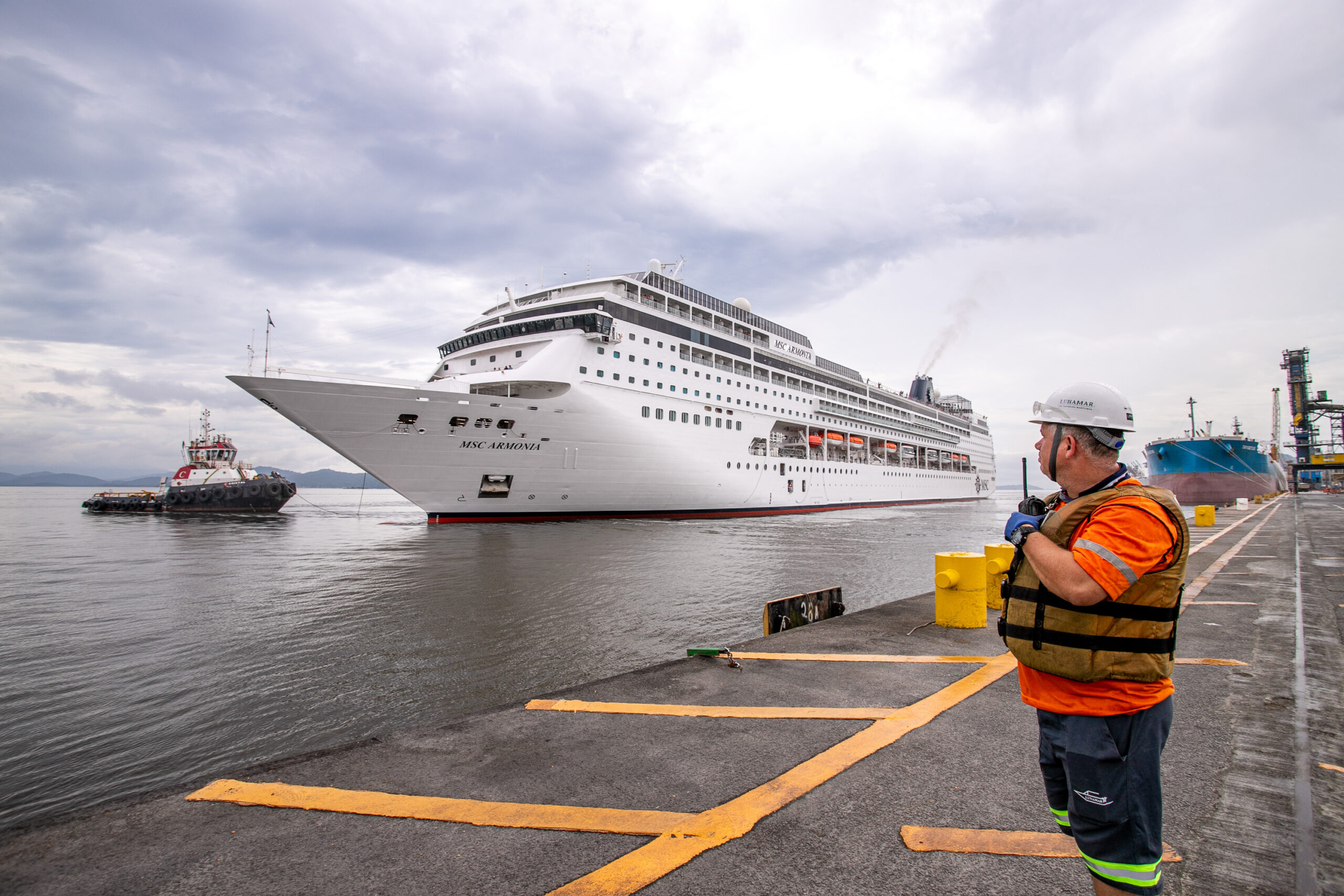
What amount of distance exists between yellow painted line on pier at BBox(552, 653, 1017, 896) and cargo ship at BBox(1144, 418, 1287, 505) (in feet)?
181

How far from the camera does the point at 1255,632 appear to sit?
17.6 ft

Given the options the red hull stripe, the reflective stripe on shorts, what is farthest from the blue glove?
the red hull stripe

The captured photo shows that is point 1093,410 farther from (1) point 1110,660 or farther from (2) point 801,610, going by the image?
(2) point 801,610

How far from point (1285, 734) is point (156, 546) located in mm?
27160

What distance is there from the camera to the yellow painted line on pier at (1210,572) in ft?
23.6

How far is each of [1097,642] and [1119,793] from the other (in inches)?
16.0

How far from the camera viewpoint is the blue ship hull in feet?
145

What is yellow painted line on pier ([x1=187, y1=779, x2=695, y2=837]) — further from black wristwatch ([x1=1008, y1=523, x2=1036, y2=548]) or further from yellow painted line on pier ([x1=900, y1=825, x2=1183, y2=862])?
black wristwatch ([x1=1008, y1=523, x2=1036, y2=548])

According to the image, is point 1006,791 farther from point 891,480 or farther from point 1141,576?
point 891,480

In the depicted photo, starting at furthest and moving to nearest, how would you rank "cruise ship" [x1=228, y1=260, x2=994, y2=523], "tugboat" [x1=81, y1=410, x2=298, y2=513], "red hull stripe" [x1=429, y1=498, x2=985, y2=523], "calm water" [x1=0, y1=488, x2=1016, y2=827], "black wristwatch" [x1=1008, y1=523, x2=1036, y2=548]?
1. "tugboat" [x1=81, y1=410, x2=298, y2=513]
2. "red hull stripe" [x1=429, y1=498, x2=985, y2=523]
3. "cruise ship" [x1=228, y1=260, x2=994, y2=523]
4. "calm water" [x1=0, y1=488, x2=1016, y2=827]
5. "black wristwatch" [x1=1008, y1=523, x2=1036, y2=548]

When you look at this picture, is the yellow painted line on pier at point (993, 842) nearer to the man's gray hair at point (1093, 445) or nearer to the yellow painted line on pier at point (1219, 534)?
the man's gray hair at point (1093, 445)

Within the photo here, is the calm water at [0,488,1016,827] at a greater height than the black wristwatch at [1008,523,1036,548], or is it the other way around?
the black wristwatch at [1008,523,1036,548]

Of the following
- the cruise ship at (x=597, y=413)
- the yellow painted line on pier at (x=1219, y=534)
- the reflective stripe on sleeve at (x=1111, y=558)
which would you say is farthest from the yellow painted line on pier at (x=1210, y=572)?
the cruise ship at (x=597, y=413)

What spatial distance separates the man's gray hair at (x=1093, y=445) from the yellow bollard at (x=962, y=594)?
152 inches
